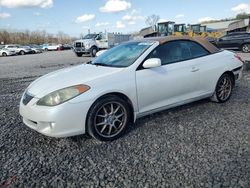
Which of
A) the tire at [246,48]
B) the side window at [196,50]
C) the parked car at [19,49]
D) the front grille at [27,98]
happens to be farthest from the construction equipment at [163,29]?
the front grille at [27,98]

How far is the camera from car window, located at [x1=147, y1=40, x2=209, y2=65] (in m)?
4.39

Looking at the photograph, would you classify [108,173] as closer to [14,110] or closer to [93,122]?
[93,122]

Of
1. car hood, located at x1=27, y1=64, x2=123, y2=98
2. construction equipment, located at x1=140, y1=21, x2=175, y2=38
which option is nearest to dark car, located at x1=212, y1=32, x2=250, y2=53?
construction equipment, located at x1=140, y1=21, x2=175, y2=38

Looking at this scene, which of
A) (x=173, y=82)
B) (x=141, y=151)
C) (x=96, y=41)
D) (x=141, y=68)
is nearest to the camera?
(x=141, y=151)

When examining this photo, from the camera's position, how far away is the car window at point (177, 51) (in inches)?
173

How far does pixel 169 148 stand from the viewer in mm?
3490

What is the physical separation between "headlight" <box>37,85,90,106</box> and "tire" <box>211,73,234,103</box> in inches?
112

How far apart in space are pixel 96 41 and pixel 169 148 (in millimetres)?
21161

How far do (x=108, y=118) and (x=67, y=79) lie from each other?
2.74ft

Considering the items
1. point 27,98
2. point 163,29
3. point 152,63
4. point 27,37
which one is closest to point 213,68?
point 152,63

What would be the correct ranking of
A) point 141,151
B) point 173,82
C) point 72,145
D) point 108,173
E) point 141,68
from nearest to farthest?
point 108,173 < point 141,151 < point 72,145 < point 141,68 < point 173,82

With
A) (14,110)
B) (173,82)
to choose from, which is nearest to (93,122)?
(173,82)

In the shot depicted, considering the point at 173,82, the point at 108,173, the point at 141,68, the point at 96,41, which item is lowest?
the point at 108,173

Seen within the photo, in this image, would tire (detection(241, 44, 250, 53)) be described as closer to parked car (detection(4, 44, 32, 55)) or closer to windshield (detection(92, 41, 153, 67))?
windshield (detection(92, 41, 153, 67))
